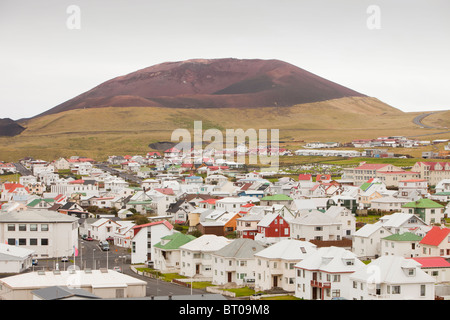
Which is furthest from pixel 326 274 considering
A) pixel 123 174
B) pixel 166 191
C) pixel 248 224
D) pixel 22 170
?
pixel 22 170

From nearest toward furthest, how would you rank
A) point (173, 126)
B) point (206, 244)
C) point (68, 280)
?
point (68, 280), point (206, 244), point (173, 126)

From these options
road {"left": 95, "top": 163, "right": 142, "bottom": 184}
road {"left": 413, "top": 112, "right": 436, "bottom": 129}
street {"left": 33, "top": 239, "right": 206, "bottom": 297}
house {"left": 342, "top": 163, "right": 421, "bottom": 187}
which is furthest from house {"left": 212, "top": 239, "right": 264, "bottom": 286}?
road {"left": 413, "top": 112, "right": 436, "bottom": 129}

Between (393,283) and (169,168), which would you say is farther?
(169,168)

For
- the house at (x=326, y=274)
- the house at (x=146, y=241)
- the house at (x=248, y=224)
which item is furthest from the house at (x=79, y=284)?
the house at (x=248, y=224)

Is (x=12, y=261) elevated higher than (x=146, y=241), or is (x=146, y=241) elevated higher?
(x=146, y=241)

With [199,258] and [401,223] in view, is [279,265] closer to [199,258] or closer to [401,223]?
[199,258]
